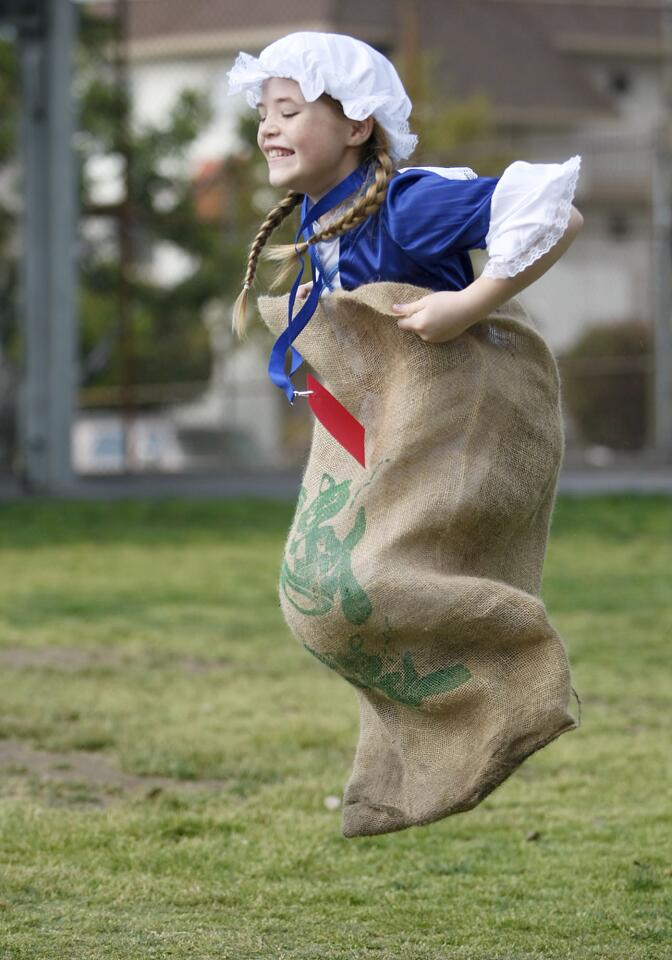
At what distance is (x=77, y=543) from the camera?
11414 mm

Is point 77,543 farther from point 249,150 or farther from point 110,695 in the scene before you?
point 249,150

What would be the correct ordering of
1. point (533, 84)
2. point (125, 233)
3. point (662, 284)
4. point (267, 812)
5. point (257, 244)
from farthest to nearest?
1. point (533, 84)
2. point (662, 284)
3. point (125, 233)
4. point (267, 812)
5. point (257, 244)

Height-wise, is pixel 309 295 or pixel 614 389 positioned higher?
pixel 309 295

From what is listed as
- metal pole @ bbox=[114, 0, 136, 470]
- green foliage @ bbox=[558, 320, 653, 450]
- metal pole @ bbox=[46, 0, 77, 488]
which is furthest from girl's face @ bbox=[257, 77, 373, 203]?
green foliage @ bbox=[558, 320, 653, 450]

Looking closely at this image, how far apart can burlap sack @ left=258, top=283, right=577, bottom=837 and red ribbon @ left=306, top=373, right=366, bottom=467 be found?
2cm

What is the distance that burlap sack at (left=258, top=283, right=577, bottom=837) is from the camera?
112 inches

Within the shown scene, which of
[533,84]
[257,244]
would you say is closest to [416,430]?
[257,244]

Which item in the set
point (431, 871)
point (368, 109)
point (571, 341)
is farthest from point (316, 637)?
point (571, 341)

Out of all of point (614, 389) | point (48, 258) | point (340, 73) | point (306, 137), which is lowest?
point (614, 389)

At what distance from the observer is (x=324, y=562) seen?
9.53 feet

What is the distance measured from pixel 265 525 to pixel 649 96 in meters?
22.9

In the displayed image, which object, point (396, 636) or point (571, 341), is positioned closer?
point (396, 636)

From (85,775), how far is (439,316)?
2723mm

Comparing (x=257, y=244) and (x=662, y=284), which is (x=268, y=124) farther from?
(x=662, y=284)
